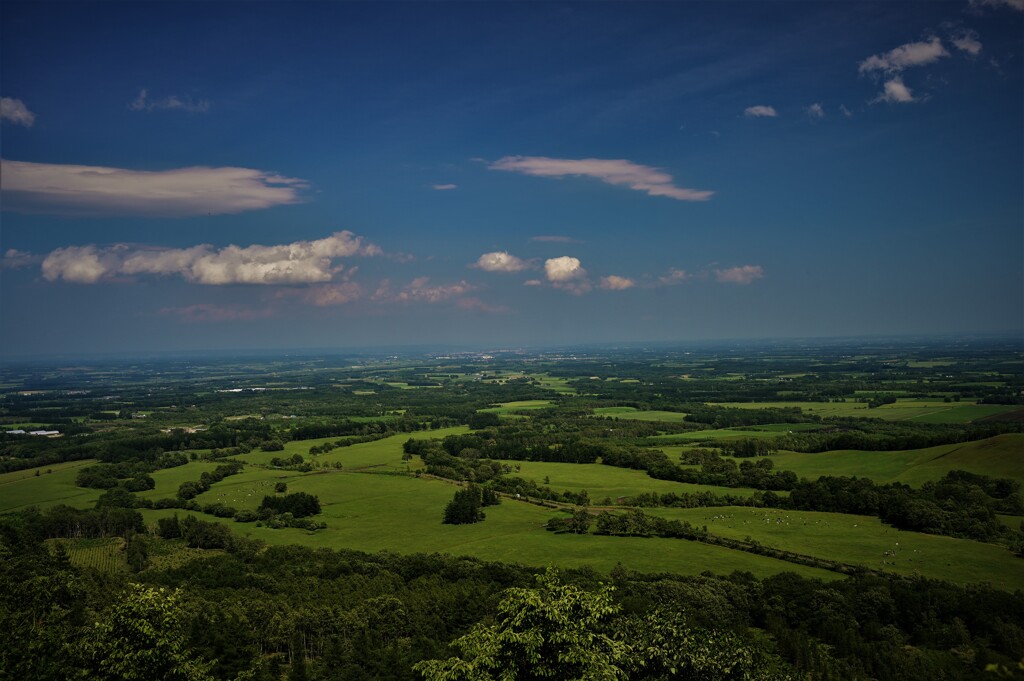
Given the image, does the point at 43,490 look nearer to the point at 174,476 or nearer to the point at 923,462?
the point at 174,476

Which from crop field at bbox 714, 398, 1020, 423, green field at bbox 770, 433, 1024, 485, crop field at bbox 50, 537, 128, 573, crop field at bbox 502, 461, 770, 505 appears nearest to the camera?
crop field at bbox 50, 537, 128, 573

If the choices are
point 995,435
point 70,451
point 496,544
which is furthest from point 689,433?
point 70,451

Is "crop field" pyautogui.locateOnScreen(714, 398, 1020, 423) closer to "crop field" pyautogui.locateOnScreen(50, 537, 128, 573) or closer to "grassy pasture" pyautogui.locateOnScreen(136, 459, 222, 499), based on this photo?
"grassy pasture" pyautogui.locateOnScreen(136, 459, 222, 499)

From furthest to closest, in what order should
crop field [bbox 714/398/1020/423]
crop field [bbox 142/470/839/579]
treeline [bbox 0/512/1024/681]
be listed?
1. crop field [bbox 714/398/1020/423]
2. crop field [bbox 142/470/839/579]
3. treeline [bbox 0/512/1024/681]

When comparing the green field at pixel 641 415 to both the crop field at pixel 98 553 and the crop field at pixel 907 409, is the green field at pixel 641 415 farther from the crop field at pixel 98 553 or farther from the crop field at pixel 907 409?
the crop field at pixel 98 553

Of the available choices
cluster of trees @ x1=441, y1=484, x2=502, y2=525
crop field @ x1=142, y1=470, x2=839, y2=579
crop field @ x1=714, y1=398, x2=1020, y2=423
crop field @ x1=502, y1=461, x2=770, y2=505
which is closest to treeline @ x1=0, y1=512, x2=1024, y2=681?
crop field @ x1=142, y1=470, x2=839, y2=579

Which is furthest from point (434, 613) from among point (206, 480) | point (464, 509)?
point (206, 480)
